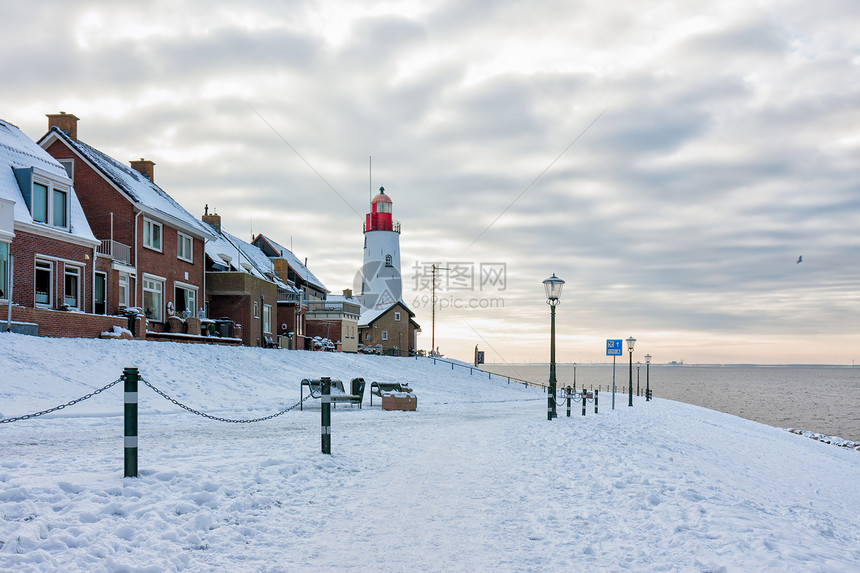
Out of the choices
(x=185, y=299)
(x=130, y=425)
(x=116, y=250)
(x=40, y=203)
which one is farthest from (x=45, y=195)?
(x=130, y=425)

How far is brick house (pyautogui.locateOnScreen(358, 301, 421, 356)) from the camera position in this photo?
6431 centimetres

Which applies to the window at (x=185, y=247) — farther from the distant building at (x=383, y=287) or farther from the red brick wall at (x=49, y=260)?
the distant building at (x=383, y=287)

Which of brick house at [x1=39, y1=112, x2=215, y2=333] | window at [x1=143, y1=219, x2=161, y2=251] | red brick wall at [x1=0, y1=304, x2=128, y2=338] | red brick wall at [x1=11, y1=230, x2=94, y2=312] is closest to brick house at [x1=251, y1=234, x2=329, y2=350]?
brick house at [x1=39, y1=112, x2=215, y2=333]

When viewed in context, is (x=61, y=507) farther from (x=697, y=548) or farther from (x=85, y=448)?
(x=697, y=548)

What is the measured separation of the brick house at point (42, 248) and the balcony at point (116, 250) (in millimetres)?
1571

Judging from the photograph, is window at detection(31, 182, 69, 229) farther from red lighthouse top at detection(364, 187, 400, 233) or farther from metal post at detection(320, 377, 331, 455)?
red lighthouse top at detection(364, 187, 400, 233)

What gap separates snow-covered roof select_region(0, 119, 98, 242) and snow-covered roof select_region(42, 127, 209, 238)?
261cm

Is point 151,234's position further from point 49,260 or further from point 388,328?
point 388,328

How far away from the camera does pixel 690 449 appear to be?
1670 cm

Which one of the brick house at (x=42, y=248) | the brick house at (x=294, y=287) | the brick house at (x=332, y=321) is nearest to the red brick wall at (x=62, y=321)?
the brick house at (x=42, y=248)

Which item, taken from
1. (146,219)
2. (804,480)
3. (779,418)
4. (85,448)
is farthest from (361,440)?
(779,418)

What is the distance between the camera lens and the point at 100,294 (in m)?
27.8

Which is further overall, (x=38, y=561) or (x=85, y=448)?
(x=85, y=448)

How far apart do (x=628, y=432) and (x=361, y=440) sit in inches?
323
